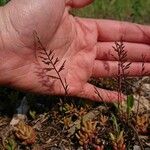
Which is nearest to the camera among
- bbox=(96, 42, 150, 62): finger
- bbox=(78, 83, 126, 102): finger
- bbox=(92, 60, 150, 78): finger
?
bbox=(78, 83, 126, 102): finger

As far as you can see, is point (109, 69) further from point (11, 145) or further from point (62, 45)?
point (11, 145)

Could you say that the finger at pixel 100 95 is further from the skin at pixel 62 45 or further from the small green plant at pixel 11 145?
the small green plant at pixel 11 145

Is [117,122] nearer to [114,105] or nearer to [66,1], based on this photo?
[114,105]

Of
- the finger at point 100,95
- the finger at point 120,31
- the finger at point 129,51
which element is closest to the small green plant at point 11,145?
the finger at point 100,95

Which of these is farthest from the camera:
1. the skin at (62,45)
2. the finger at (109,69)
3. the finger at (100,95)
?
the finger at (109,69)

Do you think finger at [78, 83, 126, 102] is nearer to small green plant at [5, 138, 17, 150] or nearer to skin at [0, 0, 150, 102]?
skin at [0, 0, 150, 102]

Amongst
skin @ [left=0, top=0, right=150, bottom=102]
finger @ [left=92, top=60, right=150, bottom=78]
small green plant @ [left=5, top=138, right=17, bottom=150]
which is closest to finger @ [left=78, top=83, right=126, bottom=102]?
skin @ [left=0, top=0, right=150, bottom=102]
